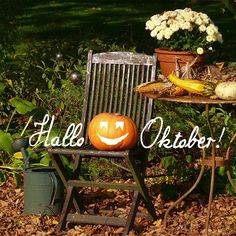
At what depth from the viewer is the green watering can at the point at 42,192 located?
6.05 metres

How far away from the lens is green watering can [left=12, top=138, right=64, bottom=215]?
6.05 meters

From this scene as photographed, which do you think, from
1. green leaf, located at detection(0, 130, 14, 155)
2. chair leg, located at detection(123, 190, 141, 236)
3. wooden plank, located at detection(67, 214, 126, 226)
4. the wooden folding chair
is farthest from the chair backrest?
green leaf, located at detection(0, 130, 14, 155)

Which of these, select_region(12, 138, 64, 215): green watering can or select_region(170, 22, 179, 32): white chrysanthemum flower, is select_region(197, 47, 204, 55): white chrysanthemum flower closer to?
select_region(170, 22, 179, 32): white chrysanthemum flower

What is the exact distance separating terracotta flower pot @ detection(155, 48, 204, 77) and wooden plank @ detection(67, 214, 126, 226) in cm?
128

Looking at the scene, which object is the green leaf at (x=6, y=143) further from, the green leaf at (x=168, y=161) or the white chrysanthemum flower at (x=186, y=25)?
the white chrysanthemum flower at (x=186, y=25)

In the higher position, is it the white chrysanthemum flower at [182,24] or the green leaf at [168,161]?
the white chrysanthemum flower at [182,24]

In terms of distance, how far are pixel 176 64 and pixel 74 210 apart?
1293 millimetres

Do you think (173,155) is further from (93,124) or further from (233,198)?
(93,124)

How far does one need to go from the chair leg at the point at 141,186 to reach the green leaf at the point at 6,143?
152 centimetres

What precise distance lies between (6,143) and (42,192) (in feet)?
3.07

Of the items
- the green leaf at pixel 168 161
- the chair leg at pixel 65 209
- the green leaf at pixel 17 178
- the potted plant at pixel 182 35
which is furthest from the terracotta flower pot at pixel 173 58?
the green leaf at pixel 17 178

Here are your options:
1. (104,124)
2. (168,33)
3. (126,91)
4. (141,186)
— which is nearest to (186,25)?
(168,33)

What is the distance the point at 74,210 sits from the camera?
624 centimetres

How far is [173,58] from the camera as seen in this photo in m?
6.37
